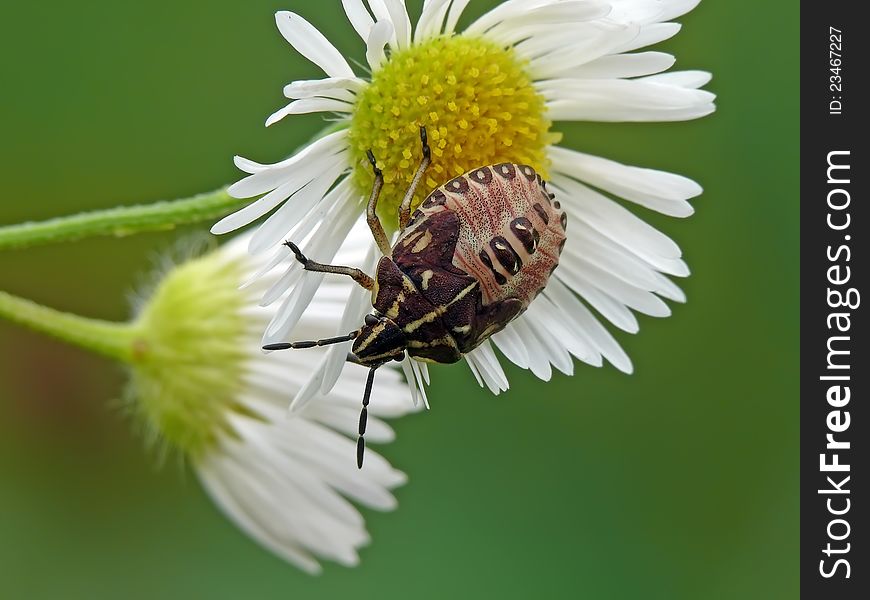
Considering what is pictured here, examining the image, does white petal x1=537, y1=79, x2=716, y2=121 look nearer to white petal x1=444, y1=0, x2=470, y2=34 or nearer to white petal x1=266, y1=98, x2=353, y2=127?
white petal x1=444, y1=0, x2=470, y2=34

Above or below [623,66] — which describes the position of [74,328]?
below

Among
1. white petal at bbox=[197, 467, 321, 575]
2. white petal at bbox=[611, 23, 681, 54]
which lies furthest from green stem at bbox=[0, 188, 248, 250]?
white petal at bbox=[197, 467, 321, 575]

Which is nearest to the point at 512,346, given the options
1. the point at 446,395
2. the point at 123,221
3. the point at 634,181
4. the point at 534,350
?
the point at 534,350

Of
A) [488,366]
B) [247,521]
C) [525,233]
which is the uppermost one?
[525,233]

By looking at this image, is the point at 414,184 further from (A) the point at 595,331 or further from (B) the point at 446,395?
(B) the point at 446,395

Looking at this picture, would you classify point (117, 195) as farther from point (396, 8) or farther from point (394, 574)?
point (396, 8)

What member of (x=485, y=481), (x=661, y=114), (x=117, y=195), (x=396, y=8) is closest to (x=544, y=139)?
(x=661, y=114)

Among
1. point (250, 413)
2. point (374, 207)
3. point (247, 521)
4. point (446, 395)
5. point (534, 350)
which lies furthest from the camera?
point (446, 395)
